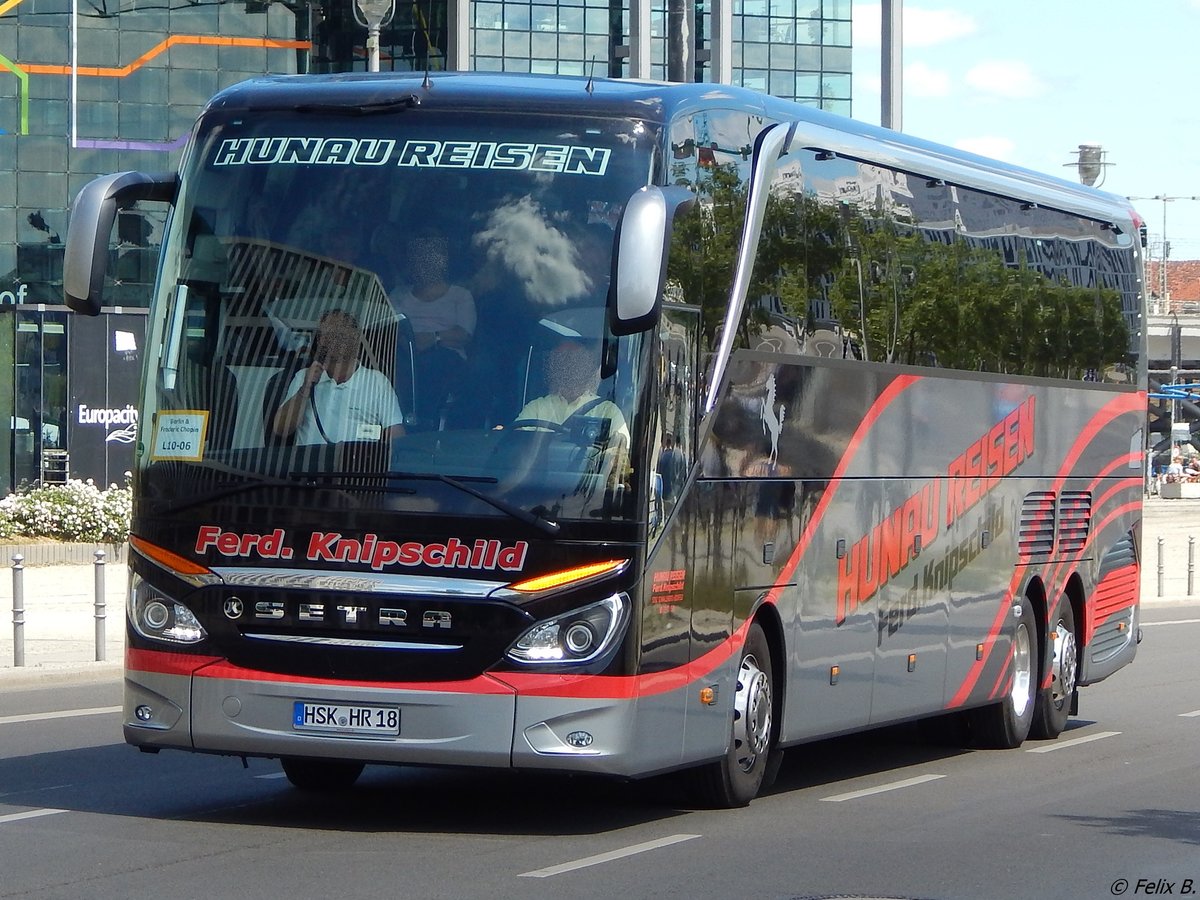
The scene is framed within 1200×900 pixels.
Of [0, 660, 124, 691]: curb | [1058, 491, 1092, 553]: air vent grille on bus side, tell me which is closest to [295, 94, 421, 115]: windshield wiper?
[1058, 491, 1092, 553]: air vent grille on bus side

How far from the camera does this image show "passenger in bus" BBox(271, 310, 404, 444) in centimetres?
1027

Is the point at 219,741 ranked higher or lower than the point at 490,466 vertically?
lower

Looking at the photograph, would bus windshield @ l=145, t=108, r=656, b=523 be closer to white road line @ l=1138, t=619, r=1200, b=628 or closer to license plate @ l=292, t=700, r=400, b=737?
license plate @ l=292, t=700, r=400, b=737

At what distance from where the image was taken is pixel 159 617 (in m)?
10.6

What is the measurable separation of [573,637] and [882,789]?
3754 mm

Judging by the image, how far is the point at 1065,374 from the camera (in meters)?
16.9

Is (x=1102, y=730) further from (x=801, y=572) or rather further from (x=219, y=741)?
(x=219, y=741)

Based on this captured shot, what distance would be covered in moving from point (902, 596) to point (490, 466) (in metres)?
4.39

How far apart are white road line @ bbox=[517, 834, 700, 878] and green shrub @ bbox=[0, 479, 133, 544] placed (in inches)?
970

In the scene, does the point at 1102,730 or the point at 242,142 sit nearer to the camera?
the point at 242,142

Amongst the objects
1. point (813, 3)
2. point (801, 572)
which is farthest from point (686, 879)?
point (813, 3)

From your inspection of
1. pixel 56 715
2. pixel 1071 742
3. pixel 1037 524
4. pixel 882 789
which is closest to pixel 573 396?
pixel 882 789

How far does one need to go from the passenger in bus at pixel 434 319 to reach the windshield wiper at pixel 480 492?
0.25 m

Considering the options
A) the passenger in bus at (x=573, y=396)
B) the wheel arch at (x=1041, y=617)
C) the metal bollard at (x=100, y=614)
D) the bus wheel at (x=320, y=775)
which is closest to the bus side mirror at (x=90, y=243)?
the passenger in bus at (x=573, y=396)
